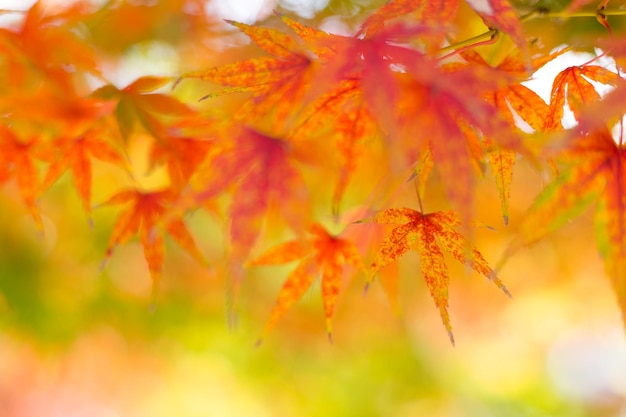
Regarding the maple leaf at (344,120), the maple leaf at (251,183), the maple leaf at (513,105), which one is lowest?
the maple leaf at (251,183)

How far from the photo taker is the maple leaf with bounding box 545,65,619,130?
18.0 inches

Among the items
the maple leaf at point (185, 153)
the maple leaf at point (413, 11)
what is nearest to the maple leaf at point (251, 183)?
the maple leaf at point (413, 11)

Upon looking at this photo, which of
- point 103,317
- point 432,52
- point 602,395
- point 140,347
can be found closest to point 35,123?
point 432,52

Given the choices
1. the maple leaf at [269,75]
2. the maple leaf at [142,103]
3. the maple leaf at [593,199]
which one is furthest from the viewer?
the maple leaf at [142,103]

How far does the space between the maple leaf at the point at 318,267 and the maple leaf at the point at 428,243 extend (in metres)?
0.09

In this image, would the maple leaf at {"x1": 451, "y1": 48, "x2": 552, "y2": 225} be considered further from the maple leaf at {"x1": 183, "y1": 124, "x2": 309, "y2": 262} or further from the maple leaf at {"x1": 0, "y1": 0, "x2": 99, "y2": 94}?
the maple leaf at {"x1": 0, "y1": 0, "x2": 99, "y2": 94}

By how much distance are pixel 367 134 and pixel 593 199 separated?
0.56 feet

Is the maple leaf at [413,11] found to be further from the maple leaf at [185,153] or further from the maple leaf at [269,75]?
the maple leaf at [185,153]

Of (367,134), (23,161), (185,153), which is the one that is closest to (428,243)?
(367,134)

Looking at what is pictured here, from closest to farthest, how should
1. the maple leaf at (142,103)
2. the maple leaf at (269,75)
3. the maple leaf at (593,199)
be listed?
the maple leaf at (593,199) → the maple leaf at (269,75) → the maple leaf at (142,103)

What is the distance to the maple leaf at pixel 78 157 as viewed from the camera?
0.62 metres

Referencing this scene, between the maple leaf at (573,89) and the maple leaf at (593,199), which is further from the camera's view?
the maple leaf at (573,89)

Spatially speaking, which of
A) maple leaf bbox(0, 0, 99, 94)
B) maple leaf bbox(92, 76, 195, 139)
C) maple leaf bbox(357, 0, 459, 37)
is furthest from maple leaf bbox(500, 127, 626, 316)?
maple leaf bbox(0, 0, 99, 94)

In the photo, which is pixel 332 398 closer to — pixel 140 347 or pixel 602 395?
pixel 140 347
